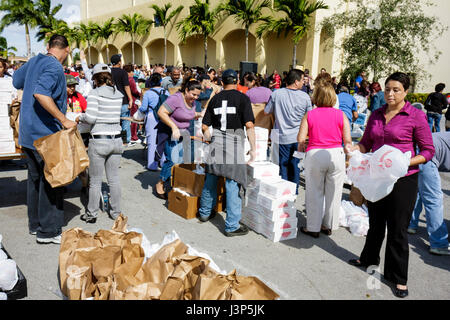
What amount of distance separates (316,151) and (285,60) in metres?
18.6

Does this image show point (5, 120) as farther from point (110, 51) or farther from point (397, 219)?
point (110, 51)

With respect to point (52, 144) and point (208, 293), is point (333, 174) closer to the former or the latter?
point (208, 293)

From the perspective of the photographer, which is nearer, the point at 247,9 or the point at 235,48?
the point at 247,9

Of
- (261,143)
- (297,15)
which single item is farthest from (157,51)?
(261,143)

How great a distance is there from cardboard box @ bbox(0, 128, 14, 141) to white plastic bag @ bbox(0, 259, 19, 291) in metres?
2.07

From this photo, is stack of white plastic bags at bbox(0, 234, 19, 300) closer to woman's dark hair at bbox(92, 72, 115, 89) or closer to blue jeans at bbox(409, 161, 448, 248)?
woman's dark hair at bbox(92, 72, 115, 89)

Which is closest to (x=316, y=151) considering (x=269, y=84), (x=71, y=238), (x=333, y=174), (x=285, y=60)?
(x=333, y=174)

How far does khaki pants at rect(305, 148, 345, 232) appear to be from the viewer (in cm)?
419

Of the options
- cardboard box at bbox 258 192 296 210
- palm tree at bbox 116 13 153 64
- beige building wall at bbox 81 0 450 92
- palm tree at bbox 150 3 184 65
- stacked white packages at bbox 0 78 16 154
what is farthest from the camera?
palm tree at bbox 116 13 153 64

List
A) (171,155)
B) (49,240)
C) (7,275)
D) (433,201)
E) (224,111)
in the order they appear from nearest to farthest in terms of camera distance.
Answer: (7,275)
(49,240)
(433,201)
(224,111)
(171,155)

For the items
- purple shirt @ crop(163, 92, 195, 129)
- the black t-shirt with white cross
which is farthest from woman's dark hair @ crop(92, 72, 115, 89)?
the black t-shirt with white cross

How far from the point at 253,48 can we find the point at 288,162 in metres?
20.1

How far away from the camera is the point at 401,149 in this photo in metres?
3.34

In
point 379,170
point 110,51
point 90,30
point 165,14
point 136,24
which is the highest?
point 90,30
